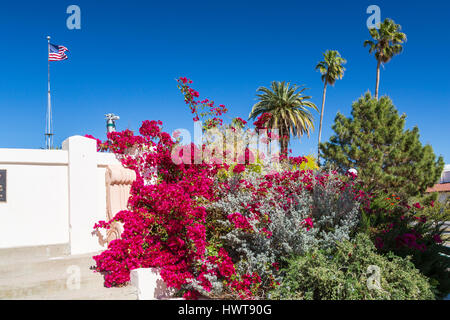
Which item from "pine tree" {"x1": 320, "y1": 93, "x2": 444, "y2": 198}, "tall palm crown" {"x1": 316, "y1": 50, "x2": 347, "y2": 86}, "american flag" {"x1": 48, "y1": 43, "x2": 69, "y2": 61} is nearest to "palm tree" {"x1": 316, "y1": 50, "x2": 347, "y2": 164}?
"tall palm crown" {"x1": 316, "y1": 50, "x2": 347, "y2": 86}

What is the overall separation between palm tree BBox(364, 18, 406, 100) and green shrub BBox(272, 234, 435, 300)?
69.7 feet

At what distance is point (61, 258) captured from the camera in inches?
201

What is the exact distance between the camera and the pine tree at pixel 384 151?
566 inches

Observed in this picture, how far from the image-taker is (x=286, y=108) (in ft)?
75.4

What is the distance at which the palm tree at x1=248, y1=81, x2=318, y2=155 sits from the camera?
2292cm

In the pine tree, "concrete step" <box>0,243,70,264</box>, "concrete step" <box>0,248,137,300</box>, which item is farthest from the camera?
the pine tree

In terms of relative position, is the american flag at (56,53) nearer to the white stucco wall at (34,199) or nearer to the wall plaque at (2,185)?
the white stucco wall at (34,199)

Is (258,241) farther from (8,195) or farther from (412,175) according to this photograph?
(412,175)

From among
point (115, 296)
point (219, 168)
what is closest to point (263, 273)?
point (115, 296)

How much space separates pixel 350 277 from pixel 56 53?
45.9 ft

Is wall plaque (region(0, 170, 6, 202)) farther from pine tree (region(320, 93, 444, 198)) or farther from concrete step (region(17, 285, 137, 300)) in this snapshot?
pine tree (region(320, 93, 444, 198))

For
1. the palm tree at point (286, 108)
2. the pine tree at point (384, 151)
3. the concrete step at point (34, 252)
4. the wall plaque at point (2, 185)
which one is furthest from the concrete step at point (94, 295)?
the palm tree at point (286, 108)

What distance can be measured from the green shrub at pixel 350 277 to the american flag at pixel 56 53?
1309cm

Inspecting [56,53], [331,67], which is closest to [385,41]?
[331,67]
